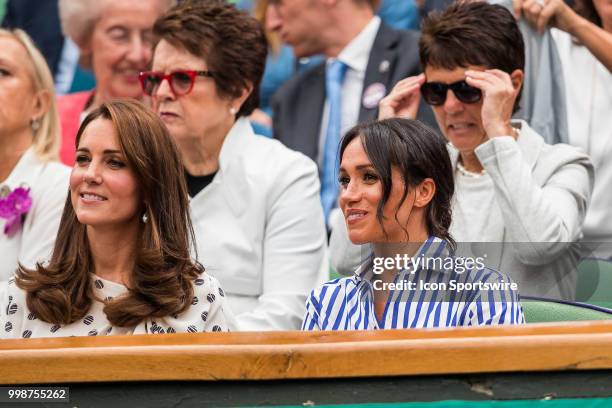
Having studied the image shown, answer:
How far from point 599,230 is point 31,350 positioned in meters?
1.92

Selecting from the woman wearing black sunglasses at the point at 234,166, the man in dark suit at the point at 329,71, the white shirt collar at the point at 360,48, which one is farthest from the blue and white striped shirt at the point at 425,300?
the white shirt collar at the point at 360,48

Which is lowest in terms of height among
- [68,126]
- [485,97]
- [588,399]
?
[68,126]

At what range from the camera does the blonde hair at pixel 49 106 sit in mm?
3844

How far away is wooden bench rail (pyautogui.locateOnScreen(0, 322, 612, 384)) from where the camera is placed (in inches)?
81.6

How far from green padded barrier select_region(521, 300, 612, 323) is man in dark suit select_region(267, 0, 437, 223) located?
137cm

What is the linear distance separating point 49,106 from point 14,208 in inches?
18.3

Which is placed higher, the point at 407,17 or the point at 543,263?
the point at 407,17

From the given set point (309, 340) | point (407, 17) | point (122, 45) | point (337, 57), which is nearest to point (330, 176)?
point (337, 57)

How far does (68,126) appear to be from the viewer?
4.47m

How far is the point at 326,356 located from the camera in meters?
2.08

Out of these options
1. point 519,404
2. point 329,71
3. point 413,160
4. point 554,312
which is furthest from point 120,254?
point 329,71

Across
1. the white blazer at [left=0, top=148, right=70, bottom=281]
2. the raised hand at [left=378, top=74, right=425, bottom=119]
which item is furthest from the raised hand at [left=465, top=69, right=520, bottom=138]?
the white blazer at [left=0, top=148, right=70, bottom=281]

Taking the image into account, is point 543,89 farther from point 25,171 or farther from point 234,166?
point 25,171

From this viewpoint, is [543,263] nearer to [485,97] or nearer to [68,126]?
[485,97]
